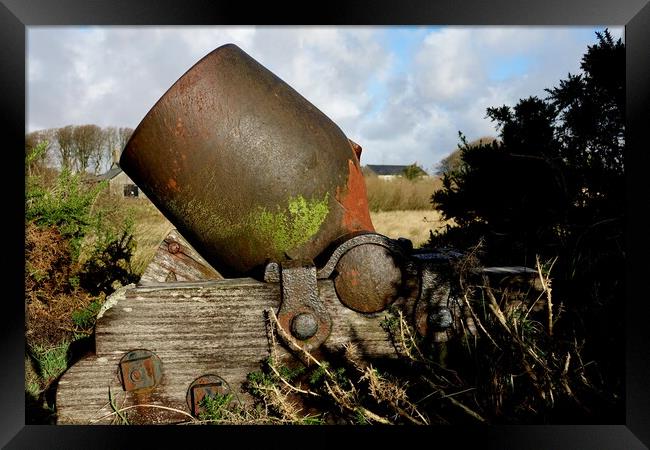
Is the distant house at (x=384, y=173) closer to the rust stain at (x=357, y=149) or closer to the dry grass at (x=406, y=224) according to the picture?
the dry grass at (x=406, y=224)

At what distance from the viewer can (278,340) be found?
2611mm

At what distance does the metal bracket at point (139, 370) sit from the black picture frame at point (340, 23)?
43cm

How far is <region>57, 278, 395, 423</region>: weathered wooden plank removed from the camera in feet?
8.39

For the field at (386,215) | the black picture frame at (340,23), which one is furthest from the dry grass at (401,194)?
the black picture frame at (340,23)

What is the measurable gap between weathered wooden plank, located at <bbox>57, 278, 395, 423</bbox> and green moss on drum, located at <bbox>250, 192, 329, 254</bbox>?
26cm

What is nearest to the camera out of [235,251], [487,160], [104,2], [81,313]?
[104,2]

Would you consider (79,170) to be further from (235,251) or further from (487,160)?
(487,160)

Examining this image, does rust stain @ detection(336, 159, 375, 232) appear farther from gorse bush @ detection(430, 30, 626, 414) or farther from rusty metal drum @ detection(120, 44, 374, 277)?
gorse bush @ detection(430, 30, 626, 414)

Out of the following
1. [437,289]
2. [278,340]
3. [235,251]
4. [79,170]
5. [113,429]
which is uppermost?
[79,170]

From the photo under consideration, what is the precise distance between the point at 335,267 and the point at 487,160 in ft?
9.94

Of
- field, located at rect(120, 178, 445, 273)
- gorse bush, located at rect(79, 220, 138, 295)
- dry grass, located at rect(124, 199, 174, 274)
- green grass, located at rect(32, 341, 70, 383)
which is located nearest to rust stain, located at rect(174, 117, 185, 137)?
green grass, located at rect(32, 341, 70, 383)
